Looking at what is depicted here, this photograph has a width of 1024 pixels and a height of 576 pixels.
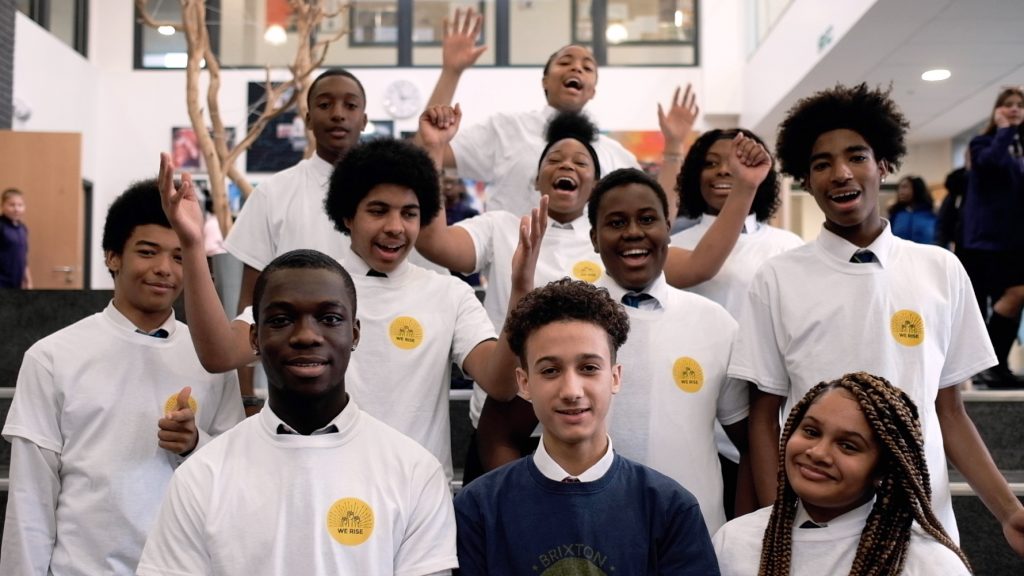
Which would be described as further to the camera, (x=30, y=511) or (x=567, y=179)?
(x=567, y=179)

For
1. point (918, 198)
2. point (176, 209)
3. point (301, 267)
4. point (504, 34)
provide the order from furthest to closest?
point (504, 34) → point (918, 198) → point (176, 209) → point (301, 267)

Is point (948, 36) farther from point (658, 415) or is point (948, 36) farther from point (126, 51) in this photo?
point (126, 51)

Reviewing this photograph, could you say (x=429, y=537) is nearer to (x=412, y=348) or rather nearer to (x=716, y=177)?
(x=412, y=348)

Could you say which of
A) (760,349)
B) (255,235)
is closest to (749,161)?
(760,349)

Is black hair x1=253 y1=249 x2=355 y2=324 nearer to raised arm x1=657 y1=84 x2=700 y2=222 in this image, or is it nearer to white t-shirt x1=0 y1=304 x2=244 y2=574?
white t-shirt x1=0 y1=304 x2=244 y2=574

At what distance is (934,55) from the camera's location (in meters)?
8.61

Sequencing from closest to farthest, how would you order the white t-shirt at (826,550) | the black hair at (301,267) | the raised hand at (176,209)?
the white t-shirt at (826,550) < the black hair at (301,267) < the raised hand at (176,209)

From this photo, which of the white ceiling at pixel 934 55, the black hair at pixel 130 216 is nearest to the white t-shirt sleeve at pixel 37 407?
the black hair at pixel 130 216

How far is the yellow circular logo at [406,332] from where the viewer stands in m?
2.61

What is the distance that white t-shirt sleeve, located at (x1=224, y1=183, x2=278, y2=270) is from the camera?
10.5 ft

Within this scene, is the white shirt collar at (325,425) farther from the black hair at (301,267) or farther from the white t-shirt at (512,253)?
the white t-shirt at (512,253)

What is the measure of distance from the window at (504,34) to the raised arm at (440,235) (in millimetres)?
9016

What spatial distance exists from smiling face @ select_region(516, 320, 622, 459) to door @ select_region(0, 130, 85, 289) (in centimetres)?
792

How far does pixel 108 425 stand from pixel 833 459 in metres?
1.68
